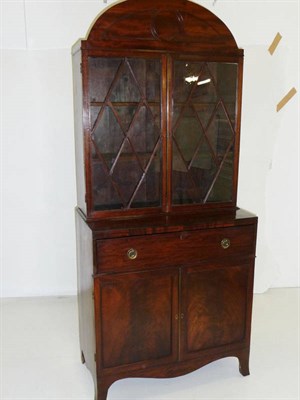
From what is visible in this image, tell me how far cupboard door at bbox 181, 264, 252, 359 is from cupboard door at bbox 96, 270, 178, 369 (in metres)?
0.07

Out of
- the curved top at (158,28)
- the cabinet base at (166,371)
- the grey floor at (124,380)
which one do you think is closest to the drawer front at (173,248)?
the cabinet base at (166,371)

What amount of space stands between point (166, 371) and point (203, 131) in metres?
1.20

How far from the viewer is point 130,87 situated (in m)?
1.97

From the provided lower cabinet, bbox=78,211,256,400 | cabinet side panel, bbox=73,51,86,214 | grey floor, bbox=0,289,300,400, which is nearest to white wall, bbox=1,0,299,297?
grey floor, bbox=0,289,300,400

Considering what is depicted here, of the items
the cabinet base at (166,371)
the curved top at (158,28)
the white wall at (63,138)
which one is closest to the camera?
the curved top at (158,28)

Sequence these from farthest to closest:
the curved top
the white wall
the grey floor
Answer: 1. the white wall
2. the grey floor
3. the curved top

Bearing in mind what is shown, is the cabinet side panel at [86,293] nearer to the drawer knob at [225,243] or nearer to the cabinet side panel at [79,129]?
the cabinet side panel at [79,129]

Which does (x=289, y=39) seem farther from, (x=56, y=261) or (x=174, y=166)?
(x=56, y=261)

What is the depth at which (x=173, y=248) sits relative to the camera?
1.99 m

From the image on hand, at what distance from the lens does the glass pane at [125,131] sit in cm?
193

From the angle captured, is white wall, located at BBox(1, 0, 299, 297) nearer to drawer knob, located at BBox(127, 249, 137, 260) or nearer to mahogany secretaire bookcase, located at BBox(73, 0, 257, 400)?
mahogany secretaire bookcase, located at BBox(73, 0, 257, 400)

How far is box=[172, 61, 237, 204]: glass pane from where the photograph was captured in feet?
6.70

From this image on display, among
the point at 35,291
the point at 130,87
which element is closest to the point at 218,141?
the point at 130,87

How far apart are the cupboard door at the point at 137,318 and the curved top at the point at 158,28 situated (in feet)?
3.41
